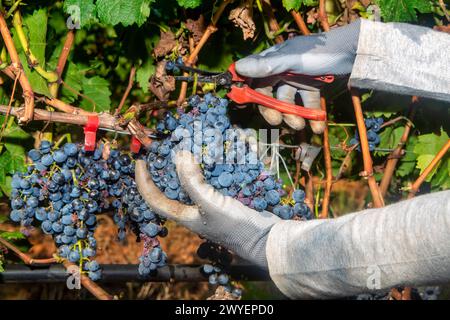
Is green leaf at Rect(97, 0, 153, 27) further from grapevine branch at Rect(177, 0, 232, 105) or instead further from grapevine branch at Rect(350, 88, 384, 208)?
grapevine branch at Rect(350, 88, 384, 208)

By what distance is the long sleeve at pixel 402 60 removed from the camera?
177 centimetres

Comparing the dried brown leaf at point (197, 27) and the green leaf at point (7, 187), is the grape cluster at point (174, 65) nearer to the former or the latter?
the dried brown leaf at point (197, 27)

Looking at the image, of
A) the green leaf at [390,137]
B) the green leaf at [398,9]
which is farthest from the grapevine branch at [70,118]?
the green leaf at [390,137]

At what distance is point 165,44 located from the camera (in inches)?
77.8

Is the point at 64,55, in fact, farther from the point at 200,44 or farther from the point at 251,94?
the point at 251,94

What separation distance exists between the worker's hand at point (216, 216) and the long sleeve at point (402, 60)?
0.44 meters

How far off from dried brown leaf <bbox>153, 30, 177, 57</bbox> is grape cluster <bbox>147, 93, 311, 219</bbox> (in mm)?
272

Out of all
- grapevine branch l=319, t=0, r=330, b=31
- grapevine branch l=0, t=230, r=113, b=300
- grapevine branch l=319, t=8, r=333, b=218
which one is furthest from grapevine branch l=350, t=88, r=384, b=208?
grapevine branch l=0, t=230, r=113, b=300

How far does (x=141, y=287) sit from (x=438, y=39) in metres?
2.30

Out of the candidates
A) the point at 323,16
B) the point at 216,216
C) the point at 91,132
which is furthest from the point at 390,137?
the point at 91,132

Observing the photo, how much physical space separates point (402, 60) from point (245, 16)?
424 millimetres

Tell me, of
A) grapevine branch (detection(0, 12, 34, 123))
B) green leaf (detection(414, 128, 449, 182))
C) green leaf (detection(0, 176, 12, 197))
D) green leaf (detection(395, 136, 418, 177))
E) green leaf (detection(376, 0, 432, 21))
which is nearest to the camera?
grapevine branch (detection(0, 12, 34, 123))

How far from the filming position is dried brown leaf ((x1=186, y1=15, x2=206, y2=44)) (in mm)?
1973
